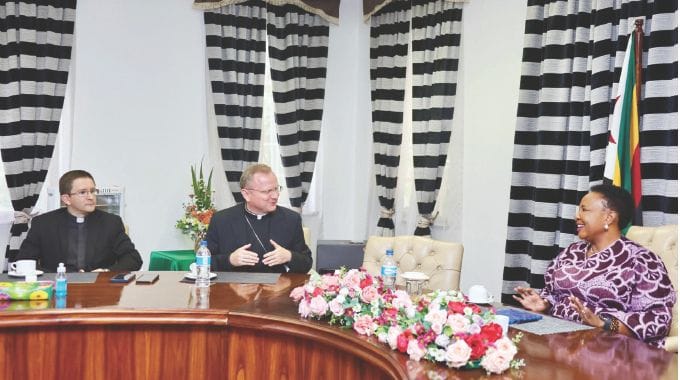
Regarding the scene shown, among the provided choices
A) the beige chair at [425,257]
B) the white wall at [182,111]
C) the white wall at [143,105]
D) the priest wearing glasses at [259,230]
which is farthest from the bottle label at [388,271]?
the white wall at [143,105]

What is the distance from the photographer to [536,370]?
1961 millimetres

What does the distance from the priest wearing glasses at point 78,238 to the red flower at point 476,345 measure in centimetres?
242

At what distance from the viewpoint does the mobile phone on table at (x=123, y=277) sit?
10.6 feet

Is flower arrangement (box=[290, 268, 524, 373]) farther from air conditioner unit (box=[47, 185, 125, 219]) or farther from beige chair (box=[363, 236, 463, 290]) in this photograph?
air conditioner unit (box=[47, 185, 125, 219])

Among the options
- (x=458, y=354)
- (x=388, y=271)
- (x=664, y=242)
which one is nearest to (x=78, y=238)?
(x=388, y=271)

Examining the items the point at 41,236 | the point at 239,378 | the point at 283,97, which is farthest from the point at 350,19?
the point at 239,378

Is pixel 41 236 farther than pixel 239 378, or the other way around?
pixel 41 236

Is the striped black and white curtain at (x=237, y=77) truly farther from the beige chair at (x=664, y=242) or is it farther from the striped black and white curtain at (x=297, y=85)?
the beige chair at (x=664, y=242)

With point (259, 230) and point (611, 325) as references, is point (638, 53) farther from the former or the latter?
point (259, 230)

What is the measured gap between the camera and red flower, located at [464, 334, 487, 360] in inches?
75.7

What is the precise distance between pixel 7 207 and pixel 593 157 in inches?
160

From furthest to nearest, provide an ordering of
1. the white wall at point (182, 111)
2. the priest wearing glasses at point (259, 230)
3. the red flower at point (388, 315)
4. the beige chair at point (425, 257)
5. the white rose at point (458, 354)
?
the white wall at point (182, 111)
the priest wearing glasses at point (259, 230)
the beige chair at point (425, 257)
the red flower at point (388, 315)
the white rose at point (458, 354)

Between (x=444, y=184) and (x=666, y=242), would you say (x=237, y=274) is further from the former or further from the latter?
(x=444, y=184)

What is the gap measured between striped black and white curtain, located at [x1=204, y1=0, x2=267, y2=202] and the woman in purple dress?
3.45 metres
